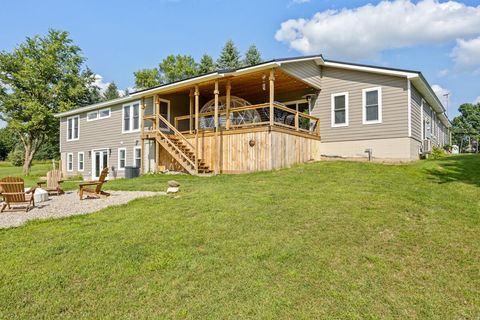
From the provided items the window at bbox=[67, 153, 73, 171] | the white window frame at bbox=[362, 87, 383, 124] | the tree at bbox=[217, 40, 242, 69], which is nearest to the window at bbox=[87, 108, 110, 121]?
the window at bbox=[67, 153, 73, 171]

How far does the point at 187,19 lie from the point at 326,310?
59.1ft

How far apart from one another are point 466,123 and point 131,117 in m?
61.9

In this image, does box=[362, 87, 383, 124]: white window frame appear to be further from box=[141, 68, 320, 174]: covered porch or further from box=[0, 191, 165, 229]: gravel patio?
box=[0, 191, 165, 229]: gravel patio

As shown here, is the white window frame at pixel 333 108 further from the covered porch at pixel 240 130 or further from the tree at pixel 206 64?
the tree at pixel 206 64

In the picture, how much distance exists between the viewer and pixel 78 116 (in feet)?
75.9

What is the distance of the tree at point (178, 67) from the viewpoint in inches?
1473

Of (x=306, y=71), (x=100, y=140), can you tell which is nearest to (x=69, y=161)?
(x=100, y=140)

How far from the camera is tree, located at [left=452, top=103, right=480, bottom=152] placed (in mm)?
55378

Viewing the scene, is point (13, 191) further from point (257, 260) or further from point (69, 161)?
point (69, 161)

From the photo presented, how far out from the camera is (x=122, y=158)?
19703 millimetres

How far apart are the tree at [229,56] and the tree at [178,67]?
10.9 ft

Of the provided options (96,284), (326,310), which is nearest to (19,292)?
(96,284)

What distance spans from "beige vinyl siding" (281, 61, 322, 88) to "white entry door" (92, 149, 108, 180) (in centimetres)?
1375

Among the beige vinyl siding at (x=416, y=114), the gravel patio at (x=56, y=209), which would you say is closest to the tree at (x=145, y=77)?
the beige vinyl siding at (x=416, y=114)
